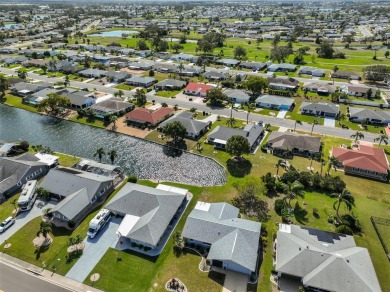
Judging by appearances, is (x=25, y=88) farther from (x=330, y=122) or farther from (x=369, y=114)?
(x=369, y=114)

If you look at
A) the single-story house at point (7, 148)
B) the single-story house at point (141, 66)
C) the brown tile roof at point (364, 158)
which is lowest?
the single-story house at point (7, 148)

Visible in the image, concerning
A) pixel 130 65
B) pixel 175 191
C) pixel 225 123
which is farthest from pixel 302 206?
pixel 130 65

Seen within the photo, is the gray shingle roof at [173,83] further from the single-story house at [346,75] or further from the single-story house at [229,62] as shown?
the single-story house at [346,75]

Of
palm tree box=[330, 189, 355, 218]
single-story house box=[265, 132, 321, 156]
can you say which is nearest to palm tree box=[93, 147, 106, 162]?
single-story house box=[265, 132, 321, 156]

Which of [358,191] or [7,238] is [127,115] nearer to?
[7,238]

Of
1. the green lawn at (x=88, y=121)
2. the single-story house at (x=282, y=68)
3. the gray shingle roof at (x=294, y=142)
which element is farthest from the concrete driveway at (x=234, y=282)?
the single-story house at (x=282, y=68)

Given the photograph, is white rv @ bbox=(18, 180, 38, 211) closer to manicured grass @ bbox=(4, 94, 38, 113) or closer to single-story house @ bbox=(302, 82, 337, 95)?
manicured grass @ bbox=(4, 94, 38, 113)
